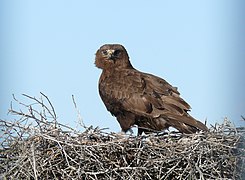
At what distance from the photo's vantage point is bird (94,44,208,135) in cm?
652

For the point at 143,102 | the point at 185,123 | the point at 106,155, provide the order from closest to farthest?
the point at 106,155 < the point at 185,123 < the point at 143,102

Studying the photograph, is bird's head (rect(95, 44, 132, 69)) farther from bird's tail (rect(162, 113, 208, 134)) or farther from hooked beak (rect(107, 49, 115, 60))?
bird's tail (rect(162, 113, 208, 134))

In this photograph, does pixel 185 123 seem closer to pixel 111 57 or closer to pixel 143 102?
pixel 143 102

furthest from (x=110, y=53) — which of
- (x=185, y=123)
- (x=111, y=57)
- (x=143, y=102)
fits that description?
(x=185, y=123)

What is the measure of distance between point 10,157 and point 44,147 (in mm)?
293

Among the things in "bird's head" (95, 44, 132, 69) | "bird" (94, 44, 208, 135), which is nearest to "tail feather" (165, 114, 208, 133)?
"bird" (94, 44, 208, 135)

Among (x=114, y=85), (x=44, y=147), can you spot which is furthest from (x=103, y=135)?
(x=114, y=85)

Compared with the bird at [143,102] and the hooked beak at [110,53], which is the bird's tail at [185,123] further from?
the hooked beak at [110,53]

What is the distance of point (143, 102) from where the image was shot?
6758 mm

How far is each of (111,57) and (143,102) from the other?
102cm

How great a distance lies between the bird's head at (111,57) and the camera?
24.7ft

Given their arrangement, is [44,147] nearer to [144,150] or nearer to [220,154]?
[144,150]

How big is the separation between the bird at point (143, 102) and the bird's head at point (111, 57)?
130mm

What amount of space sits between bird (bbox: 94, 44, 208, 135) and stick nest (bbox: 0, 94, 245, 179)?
951 millimetres
